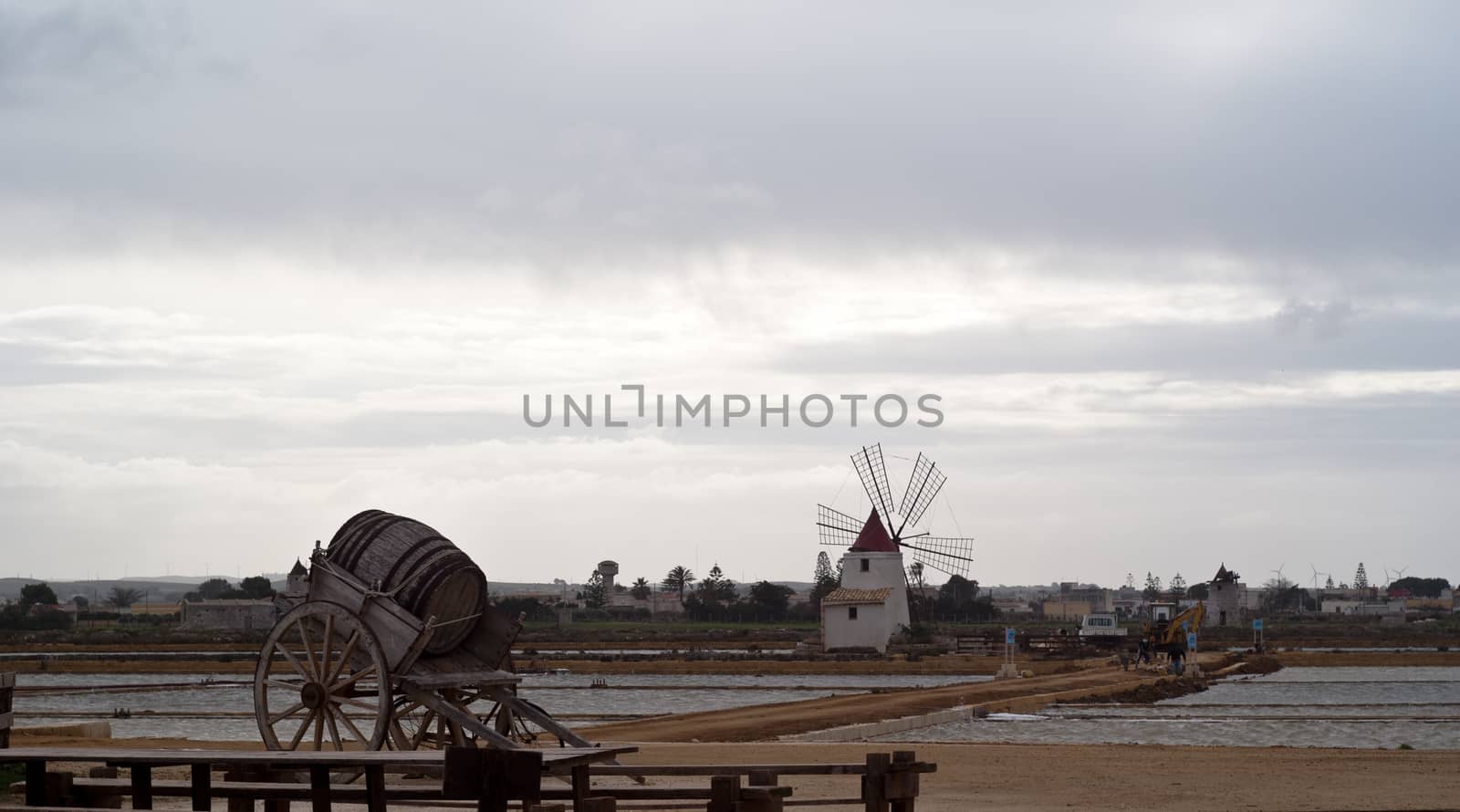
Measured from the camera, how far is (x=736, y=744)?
24375 millimetres

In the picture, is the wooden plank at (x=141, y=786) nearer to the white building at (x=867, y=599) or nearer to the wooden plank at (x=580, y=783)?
the wooden plank at (x=580, y=783)

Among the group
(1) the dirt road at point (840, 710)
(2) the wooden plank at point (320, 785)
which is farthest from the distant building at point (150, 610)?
(2) the wooden plank at point (320, 785)

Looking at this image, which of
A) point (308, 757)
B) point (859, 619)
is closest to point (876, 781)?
point (308, 757)

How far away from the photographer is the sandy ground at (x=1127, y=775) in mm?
16594

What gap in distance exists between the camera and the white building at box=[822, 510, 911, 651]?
211 feet

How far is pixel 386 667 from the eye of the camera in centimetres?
1586

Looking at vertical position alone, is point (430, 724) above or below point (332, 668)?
below

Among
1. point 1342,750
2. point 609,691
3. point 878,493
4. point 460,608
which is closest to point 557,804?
point 460,608

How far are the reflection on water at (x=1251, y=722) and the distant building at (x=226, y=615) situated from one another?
79.6 m

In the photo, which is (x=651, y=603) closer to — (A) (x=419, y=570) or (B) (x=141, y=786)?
(A) (x=419, y=570)

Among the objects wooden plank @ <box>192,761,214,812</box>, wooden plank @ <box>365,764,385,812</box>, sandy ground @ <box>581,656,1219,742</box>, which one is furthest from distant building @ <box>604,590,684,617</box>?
wooden plank @ <box>365,764,385,812</box>

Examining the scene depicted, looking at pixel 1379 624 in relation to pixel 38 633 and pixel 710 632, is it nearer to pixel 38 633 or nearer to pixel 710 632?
pixel 710 632

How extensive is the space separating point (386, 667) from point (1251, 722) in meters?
22.2

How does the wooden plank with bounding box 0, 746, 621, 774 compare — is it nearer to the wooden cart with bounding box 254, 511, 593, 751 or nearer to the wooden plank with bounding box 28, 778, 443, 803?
the wooden plank with bounding box 28, 778, 443, 803
